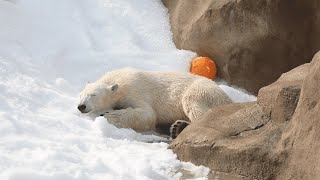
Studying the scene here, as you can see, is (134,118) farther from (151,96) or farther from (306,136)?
(306,136)

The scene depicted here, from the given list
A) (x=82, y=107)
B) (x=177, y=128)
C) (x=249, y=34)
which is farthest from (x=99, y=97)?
(x=249, y=34)

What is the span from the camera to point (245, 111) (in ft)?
17.5

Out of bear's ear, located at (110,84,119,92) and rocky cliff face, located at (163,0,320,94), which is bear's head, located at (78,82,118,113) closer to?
bear's ear, located at (110,84,119,92)

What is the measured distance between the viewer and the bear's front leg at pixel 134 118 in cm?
621

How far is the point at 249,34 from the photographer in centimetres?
812

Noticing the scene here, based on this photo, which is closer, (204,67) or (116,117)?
(116,117)

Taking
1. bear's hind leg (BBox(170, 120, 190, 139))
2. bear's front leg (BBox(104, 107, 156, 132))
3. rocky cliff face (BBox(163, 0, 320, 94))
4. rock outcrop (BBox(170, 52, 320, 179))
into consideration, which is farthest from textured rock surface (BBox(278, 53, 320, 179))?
rocky cliff face (BBox(163, 0, 320, 94))

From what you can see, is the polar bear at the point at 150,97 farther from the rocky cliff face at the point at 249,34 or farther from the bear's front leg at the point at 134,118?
the rocky cliff face at the point at 249,34

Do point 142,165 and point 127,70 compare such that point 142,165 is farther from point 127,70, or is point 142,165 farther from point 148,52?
point 148,52

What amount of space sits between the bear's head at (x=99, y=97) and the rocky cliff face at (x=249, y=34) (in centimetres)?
→ 186

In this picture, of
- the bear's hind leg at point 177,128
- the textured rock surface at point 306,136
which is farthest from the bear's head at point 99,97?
the textured rock surface at point 306,136

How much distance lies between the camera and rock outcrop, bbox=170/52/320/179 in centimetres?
434

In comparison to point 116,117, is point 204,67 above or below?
above

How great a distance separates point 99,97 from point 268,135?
2336 mm
